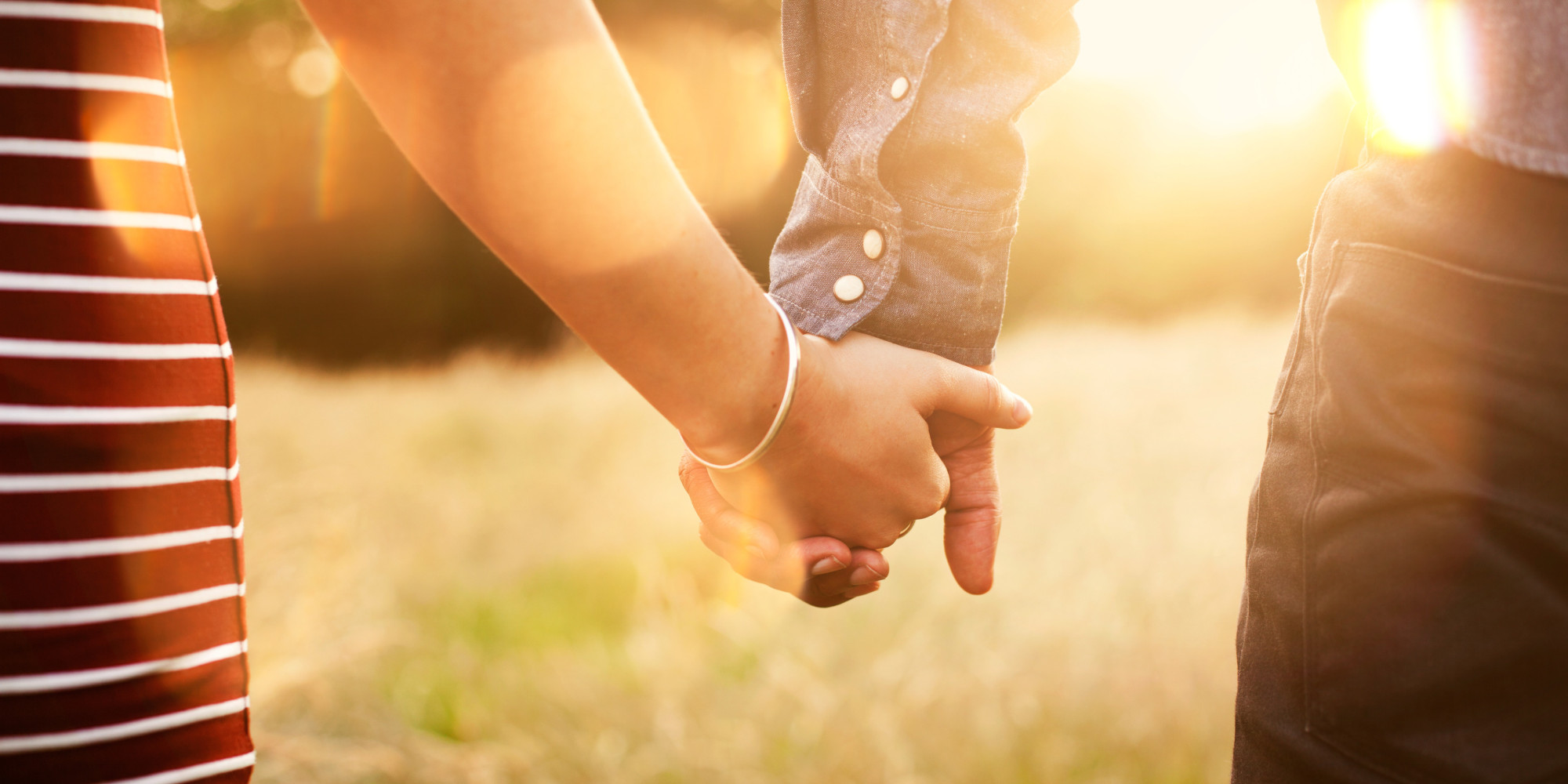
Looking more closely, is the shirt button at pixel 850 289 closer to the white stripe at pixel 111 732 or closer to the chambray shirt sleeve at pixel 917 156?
the chambray shirt sleeve at pixel 917 156

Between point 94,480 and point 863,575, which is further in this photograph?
point 863,575

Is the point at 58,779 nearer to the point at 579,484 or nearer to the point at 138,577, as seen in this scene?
the point at 138,577

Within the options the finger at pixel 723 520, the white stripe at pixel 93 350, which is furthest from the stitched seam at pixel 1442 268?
the white stripe at pixel 93 350

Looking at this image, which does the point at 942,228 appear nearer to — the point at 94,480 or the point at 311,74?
the point at 94,480

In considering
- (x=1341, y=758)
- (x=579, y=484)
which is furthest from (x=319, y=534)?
(x=1341, y=758)

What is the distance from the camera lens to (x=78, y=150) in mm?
643

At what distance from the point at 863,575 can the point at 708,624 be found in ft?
6.43

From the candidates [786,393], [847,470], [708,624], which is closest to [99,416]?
[786,393]

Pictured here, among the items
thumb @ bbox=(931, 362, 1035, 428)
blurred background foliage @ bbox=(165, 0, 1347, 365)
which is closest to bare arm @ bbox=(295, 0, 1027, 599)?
thumb @ bbox=(931, 362, 1035, 428)

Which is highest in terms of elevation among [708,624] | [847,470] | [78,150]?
[78,150]

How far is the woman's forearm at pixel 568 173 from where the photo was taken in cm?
76

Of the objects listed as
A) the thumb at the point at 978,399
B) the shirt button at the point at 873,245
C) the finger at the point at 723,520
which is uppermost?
the shirt button at the point at 873,245

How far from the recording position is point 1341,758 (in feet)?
2.57

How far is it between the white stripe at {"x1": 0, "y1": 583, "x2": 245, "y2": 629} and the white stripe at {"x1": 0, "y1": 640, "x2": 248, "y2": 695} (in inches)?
1.3
